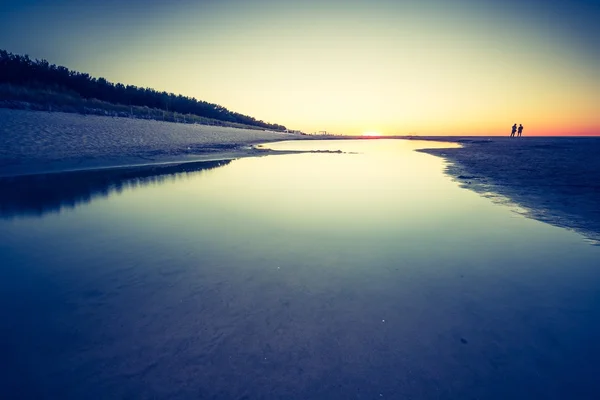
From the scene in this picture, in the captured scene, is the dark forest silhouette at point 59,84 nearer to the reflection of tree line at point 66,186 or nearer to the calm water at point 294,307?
the reflection of tree line at point 66,186

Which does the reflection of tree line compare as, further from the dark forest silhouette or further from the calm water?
the dark forest silhouette

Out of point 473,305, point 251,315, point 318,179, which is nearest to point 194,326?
point 251,315

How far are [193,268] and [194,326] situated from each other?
5.39 feet

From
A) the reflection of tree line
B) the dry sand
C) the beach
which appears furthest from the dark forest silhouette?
the beach

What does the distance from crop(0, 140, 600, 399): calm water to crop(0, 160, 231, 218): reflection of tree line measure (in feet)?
1.64

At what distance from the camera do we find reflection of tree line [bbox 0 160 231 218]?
809 centimetres

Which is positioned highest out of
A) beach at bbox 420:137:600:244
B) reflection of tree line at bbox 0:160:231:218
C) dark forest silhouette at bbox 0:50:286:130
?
dark forest silhouette at bbox 0:50:286:130

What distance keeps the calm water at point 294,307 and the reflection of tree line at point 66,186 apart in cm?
50

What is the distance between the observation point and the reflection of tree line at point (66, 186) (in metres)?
8.09

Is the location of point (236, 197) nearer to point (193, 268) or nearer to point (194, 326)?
point (193, 268)

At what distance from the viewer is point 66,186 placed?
10.8 meters

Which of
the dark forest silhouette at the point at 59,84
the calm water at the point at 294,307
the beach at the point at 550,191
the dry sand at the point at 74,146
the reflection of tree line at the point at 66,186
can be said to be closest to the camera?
the calm water at the point at 294,307

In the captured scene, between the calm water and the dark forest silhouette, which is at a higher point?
the dark forest silhouette

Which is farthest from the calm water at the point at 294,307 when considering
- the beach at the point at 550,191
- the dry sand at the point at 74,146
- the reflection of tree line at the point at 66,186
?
the dry sand at the point at 74,146
